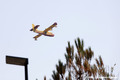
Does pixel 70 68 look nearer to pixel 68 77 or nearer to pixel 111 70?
pixel 68 77

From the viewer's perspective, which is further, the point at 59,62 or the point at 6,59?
the point at 59,62

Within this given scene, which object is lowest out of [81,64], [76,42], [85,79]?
[85,79]

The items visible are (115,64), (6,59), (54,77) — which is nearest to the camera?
(6,59)

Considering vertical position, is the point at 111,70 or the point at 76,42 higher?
the point at 76,42

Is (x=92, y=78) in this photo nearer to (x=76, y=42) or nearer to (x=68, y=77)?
(x=68, y=77)

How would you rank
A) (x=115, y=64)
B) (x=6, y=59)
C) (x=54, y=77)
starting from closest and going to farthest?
(x=6, y=59) → (x=115, y=64) → (x=54, y=77)

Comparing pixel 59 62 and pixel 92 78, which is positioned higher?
pixel 59 62

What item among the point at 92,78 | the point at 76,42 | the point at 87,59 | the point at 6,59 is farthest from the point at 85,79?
the point at 6,59

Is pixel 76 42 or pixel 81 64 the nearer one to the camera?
pixel 81 64

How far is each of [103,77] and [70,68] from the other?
5.56 ft

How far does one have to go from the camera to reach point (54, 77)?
37.6 ft

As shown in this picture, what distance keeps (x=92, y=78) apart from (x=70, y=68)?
1272 millimetres

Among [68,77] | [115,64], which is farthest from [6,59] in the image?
[115,64]

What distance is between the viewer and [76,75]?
1113 cm
